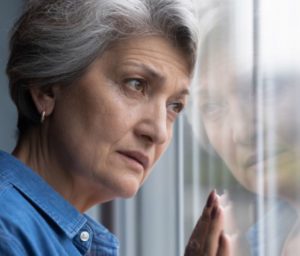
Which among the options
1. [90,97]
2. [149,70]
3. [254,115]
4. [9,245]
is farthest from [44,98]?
[254,115]

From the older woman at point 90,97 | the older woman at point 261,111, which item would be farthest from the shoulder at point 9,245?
the older woman at point 261,111

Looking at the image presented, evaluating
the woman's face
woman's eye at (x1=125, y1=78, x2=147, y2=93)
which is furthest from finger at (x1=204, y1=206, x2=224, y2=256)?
woman's eye at (x1=125, y1=78, x2=147, y2=93)

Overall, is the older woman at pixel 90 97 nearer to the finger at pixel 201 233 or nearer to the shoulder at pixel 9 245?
the finger at pixel 201 233

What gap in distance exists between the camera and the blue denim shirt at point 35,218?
3.50 feet

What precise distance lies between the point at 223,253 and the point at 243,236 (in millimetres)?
394

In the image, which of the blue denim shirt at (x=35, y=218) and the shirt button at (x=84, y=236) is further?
the shirt button at (x=84, y=236)

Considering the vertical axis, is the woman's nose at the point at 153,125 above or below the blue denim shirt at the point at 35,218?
above

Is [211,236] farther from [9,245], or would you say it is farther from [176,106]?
[9,245]

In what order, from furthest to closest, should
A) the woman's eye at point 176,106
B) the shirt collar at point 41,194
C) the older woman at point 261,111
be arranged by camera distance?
the older woman at point 261,111 < the woman's eye at point 176,106 < the shirt collar at point 41,194

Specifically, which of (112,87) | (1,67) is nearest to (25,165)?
(112,87)

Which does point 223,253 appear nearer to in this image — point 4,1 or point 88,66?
point 88,66

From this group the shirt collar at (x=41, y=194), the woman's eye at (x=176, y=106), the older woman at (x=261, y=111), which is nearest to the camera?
the shirt collar at (x=41, y=194)

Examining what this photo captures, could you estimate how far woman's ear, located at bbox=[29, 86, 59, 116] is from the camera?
1260mm

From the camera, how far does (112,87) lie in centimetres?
124
